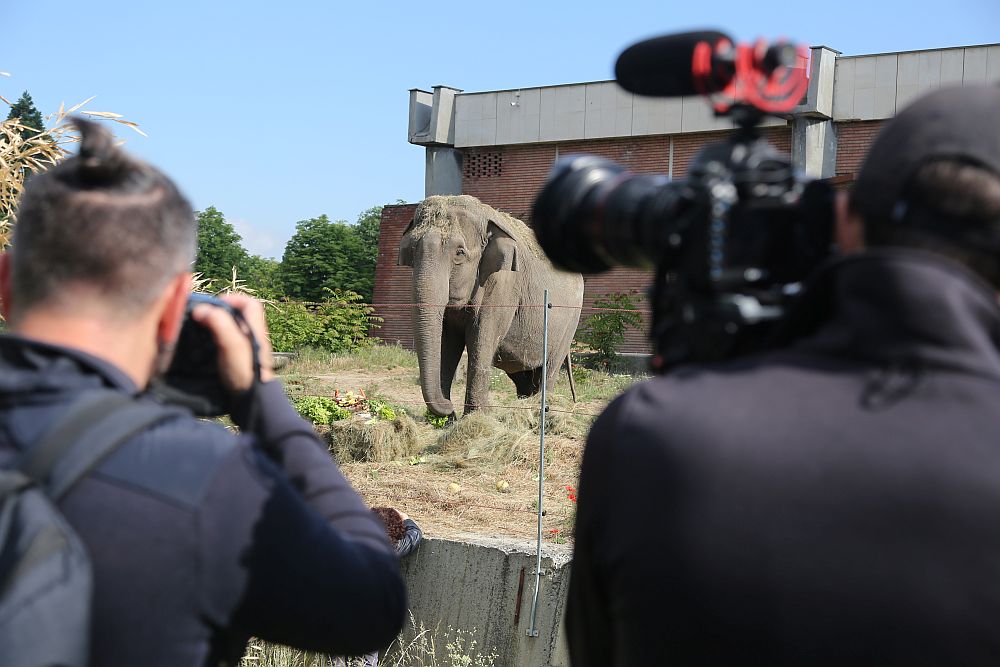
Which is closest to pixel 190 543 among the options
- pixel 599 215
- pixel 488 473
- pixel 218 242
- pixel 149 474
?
pixel 149 474

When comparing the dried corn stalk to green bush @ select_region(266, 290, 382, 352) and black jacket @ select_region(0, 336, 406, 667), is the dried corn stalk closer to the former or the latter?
black jacket @ select_region(0, 336, 406, 667)

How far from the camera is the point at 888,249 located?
1.21 metres

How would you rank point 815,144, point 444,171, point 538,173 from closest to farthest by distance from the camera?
point 815,144 → point 538,173 → point 444,171

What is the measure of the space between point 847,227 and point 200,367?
0.97m

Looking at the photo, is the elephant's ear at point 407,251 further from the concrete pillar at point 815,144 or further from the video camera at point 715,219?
the concrete pillar at point 815,144

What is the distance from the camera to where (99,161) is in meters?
1.42

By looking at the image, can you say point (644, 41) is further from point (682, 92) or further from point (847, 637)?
point (847, 637)

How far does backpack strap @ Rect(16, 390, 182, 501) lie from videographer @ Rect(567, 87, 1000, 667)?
24.6 inches

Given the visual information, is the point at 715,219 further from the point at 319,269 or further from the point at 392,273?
the point at 319,269

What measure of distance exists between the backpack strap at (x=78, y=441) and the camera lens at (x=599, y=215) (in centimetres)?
67

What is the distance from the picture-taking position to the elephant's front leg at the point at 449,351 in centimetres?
1101

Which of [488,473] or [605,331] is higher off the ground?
[488,473]

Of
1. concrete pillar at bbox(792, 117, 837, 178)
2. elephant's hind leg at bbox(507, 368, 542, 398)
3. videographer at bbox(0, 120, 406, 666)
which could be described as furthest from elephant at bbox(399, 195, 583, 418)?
concrete pillar at bbox(792, 117, 837, 178)

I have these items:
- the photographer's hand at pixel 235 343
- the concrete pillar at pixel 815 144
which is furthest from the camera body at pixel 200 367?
the concrete pillar at pixel 815 144
